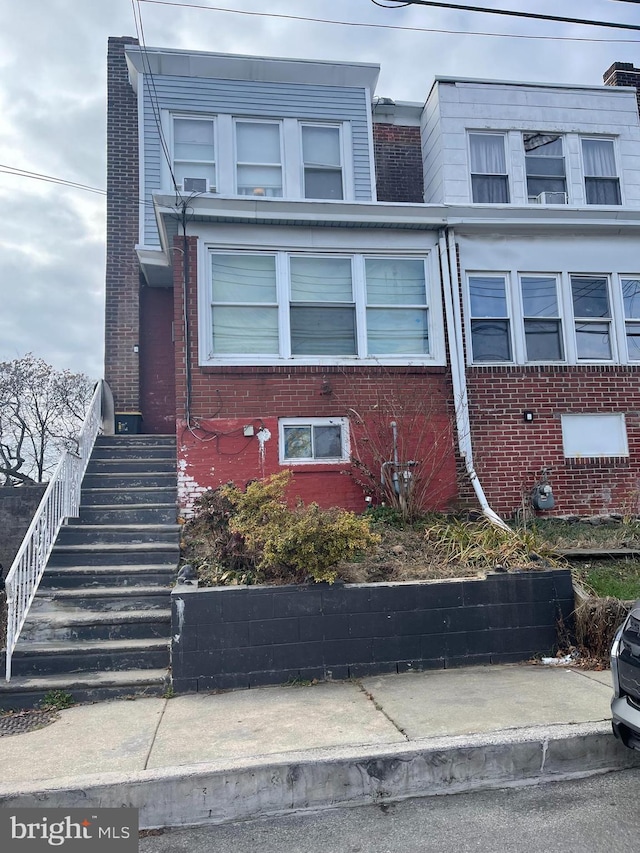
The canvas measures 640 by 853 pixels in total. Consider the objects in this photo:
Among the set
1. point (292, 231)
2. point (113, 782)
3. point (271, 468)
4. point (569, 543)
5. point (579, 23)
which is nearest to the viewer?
point (113, 782)

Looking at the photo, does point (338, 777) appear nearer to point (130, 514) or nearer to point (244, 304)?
point (130, 514)

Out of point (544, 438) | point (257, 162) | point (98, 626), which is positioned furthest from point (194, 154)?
point (98, 626)

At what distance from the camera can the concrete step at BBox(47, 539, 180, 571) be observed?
705 cm

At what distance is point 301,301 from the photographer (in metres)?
9.36

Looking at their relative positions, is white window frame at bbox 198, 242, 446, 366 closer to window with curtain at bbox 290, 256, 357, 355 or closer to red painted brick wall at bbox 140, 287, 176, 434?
window with curtain at bbox 290, 256, 357, 355

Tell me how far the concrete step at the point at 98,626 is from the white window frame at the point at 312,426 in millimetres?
3104

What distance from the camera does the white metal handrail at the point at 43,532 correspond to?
6043 mm

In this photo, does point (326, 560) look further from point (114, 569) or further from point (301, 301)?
point (301, 301)

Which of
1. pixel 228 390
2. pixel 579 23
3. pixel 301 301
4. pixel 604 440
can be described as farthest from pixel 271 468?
pixel 579 23

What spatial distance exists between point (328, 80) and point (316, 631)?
10095mm

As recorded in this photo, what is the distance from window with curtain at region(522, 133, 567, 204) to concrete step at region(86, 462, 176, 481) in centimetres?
772

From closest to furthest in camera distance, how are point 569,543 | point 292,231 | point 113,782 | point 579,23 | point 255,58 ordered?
point 113,782 → point 579,23 → point 569,543 → point 292,231 → point 255,58

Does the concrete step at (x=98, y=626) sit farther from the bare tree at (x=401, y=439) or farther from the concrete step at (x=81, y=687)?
the bare tree at (x=401, y=439)

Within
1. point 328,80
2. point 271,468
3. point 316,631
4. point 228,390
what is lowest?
point 316,631
